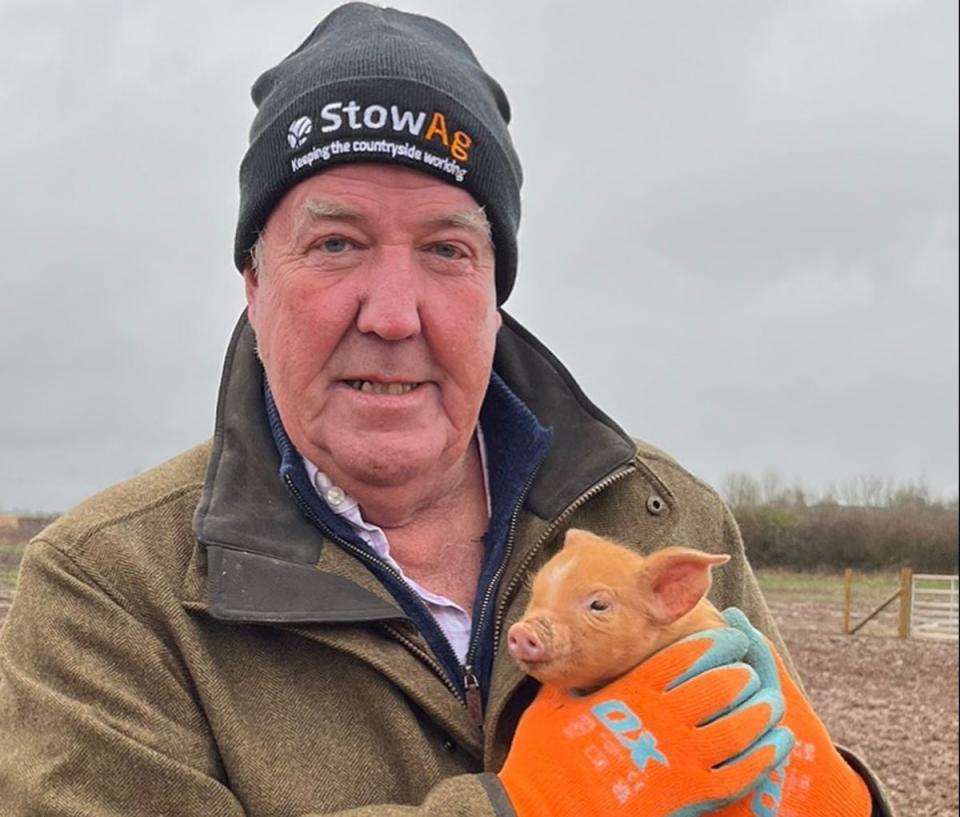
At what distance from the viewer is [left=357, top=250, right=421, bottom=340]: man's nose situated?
2.91m

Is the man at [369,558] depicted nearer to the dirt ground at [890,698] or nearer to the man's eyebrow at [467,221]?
the man's eyebrow at [467,221]

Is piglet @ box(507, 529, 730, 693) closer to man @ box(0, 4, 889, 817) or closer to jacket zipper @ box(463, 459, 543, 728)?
man @ box(0, 4, 889, 817)

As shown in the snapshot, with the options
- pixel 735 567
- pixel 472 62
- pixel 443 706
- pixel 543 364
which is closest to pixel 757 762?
pixel 443 706

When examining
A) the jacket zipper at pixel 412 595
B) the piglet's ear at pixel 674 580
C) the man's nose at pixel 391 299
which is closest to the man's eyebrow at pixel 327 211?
the man's nose at pixel 391 299

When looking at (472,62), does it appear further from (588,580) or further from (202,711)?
(202,711)

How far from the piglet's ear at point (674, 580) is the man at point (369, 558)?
0.14m

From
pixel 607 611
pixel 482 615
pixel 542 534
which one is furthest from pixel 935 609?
pixel 607 611

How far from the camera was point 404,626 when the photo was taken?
283cm

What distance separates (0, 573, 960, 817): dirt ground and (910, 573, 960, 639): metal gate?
66 centimetres

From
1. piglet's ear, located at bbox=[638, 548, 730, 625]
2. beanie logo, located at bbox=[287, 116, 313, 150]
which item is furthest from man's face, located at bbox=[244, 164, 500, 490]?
piglet's ear, located at bbox=[638, 548, 730, 625]

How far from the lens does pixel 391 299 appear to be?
2.92 m

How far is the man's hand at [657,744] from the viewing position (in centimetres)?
248

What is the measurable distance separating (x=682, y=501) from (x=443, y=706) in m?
1.12

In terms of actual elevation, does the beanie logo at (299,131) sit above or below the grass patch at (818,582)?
above
